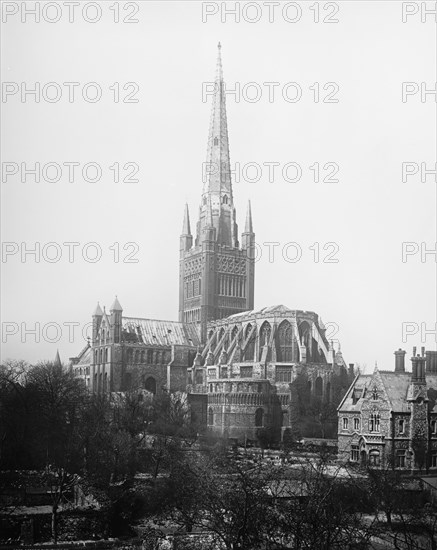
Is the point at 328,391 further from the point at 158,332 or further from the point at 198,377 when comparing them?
the point at 158,332

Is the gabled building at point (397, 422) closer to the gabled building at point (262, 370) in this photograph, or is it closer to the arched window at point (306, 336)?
the gabled building at point (262, 370)

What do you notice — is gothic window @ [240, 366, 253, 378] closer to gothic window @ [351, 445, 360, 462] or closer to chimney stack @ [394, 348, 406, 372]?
chimney stack @ [394, 348, 406, 372]

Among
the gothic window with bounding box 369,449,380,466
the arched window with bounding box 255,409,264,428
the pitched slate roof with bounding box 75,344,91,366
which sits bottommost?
the gothic window with bounding box 369,449,380,466

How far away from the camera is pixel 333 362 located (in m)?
94.1

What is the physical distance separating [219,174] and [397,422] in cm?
7498

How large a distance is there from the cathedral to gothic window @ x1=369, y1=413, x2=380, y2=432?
88.3 ft

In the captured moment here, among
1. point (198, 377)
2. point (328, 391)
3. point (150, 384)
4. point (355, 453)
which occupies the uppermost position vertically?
point (198, 377)

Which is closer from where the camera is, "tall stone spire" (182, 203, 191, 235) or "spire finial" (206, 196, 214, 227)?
"spire finial" (206, 196, 214, 227)

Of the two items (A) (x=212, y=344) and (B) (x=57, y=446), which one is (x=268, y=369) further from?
(B) (x=57, y=446)

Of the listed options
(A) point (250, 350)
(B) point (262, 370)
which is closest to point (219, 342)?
(A) point (250, 350)

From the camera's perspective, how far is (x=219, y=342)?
356 feet

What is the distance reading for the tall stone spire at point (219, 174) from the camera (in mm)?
123625

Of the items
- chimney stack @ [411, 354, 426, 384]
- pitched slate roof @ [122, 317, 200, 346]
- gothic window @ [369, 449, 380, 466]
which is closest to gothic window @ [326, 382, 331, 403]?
pitched slate roof @ [122, 317, 200, 346]

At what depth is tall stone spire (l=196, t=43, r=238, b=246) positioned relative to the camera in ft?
406
